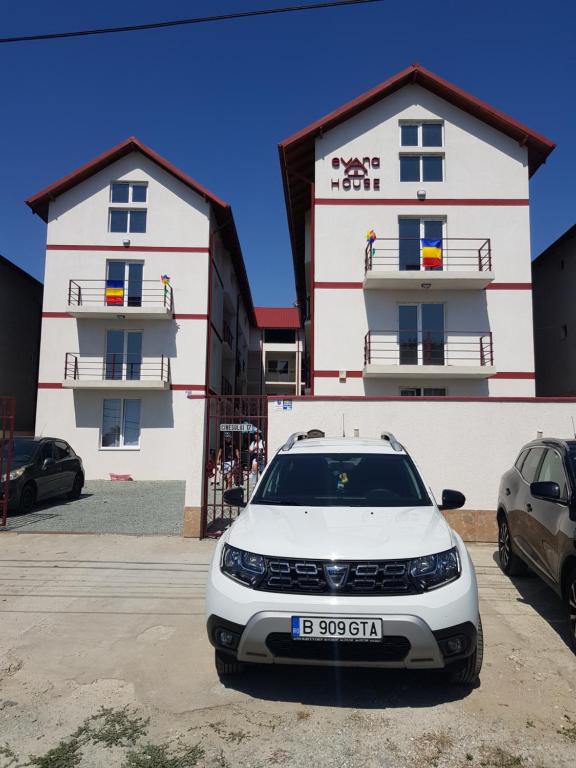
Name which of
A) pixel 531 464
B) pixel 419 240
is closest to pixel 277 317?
pixel 419 240

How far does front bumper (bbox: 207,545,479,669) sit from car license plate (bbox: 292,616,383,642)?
0.03 meters

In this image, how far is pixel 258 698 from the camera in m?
3.38

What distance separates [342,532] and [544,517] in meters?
2.29

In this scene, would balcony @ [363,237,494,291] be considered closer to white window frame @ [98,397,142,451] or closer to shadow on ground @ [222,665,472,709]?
white window frame @ [98,397,142,451]

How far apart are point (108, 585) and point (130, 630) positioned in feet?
4.81

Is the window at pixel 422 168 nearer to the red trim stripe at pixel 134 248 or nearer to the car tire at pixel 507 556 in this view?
the red trim stripe at pixel 134 248

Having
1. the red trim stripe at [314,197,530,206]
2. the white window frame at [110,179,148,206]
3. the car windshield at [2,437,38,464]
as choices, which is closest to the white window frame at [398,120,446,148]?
the red trim stripe at [314,197,530,206]

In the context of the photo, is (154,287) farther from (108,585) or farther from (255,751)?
(255,751)

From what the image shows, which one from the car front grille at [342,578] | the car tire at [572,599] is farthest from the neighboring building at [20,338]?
the car tire at [572,599]

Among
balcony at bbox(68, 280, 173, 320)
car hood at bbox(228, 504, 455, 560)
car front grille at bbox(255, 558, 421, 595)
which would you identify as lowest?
car front grille at bbox(255, 558, 421, 595)

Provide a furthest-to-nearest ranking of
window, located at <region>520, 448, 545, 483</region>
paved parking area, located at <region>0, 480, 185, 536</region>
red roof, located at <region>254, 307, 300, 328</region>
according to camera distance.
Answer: red roof, located at <region>254, 307, 300, 328</region> < paved parking area, located at <region>0, 480, 185, 536</region> < window, located at <region>520, 448, 545, 483</region>

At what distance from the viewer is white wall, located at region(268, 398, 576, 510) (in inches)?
316

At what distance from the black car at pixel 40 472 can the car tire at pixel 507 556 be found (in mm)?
8786

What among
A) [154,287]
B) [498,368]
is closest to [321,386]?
[498,368]
